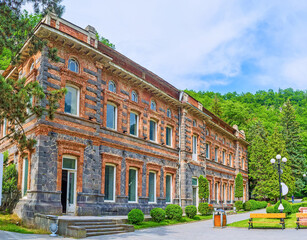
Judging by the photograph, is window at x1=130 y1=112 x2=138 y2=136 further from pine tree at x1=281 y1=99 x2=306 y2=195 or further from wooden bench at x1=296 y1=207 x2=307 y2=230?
pine tree at x1=281 y1=99 x2=306 y2=195

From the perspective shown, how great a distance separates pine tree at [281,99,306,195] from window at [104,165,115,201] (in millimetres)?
40310

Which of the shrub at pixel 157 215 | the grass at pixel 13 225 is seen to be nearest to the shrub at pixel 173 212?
the shrub at pixel 157 215

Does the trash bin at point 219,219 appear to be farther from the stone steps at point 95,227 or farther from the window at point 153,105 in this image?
the window at point 153,105

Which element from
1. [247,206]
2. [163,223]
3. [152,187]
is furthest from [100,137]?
[247,206]

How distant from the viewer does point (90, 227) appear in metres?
14.7

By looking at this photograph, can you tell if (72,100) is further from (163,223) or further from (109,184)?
(163,223)

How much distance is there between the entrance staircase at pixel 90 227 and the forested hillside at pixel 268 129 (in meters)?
32.9

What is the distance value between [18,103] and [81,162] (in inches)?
218

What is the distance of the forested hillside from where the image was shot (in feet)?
153

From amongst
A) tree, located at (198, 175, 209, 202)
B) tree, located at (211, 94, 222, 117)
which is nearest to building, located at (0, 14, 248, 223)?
tree, located at (198, 175, 209, 202)

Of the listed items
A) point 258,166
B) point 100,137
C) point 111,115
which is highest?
point 111,115

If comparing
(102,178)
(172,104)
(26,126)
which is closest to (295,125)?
(172,104)

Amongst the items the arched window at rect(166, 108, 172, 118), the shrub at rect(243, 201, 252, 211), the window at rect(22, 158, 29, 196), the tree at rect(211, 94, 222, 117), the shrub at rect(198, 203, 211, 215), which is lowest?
the shrub at rect(243, 201, 252, 211)

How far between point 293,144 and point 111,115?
42.8 metres
